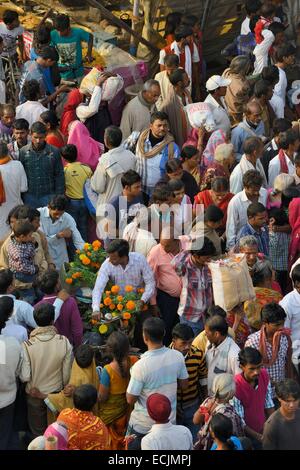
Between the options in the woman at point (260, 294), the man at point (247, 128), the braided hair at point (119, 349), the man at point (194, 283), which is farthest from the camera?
the man at point (247, 128)

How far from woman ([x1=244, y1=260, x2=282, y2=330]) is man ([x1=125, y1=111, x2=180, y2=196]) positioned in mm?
2158

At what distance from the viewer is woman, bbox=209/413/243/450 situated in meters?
9.02

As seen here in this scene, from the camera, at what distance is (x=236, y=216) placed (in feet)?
40.0

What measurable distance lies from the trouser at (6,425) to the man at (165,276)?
72.1 inches

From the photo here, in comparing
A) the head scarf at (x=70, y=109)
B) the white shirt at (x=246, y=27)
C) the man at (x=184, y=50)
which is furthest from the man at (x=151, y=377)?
the white shirt at (x=246, y=27)

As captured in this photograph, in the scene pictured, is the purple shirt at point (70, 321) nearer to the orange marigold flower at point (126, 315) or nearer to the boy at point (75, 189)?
the orange marigold flower at point (126, 315)

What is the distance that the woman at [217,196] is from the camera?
12.3 m

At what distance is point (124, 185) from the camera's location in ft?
40.7

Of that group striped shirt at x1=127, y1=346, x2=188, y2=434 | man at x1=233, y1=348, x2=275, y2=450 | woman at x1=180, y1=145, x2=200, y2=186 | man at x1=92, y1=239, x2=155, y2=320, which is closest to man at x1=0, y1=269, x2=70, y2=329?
man at x1=92, y1=239, x2=155, y2=320

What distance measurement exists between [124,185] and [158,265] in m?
1.12

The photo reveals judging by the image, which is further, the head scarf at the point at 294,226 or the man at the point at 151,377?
the head scarf at the point at 294,226

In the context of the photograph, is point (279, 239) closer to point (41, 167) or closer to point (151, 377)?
point (41, 167)

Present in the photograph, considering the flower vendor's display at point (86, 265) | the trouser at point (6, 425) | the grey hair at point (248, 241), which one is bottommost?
the trouser at point (6, 425)

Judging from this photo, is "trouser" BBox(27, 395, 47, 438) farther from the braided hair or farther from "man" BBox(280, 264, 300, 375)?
"man" BBox(280, 264, 300, 375)
